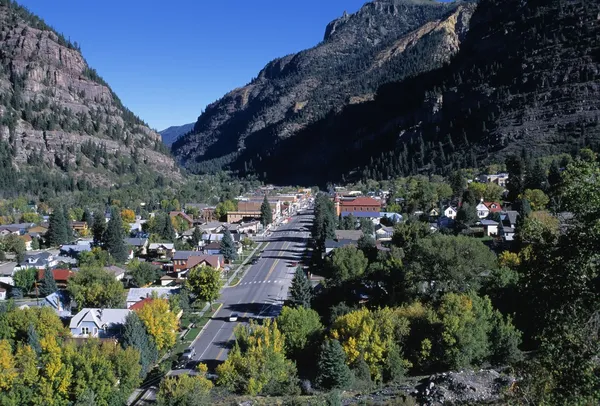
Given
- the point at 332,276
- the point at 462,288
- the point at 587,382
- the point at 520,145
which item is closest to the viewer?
the point at 587,382

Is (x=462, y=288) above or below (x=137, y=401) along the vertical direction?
above

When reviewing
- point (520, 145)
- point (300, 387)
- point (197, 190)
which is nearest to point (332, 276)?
point (300, 387)

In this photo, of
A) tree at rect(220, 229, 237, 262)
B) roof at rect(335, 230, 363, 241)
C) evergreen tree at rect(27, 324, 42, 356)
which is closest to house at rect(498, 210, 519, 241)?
roof at rect(335, 230, 363, 241)

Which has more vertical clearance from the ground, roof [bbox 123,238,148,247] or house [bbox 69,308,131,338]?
roof [bbox 123,238,148,247]

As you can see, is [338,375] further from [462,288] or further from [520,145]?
[520,145]

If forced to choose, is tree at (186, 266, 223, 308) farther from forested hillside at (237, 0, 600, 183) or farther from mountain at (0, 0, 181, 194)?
mountain at (0, 0, 181, 194)

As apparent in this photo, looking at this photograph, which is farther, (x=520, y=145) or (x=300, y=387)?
(x=520, y=145)

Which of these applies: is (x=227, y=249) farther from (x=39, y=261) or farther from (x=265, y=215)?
(x=265, y=215)

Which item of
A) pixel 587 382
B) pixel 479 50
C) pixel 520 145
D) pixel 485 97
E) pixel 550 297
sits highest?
pixel 479 50
